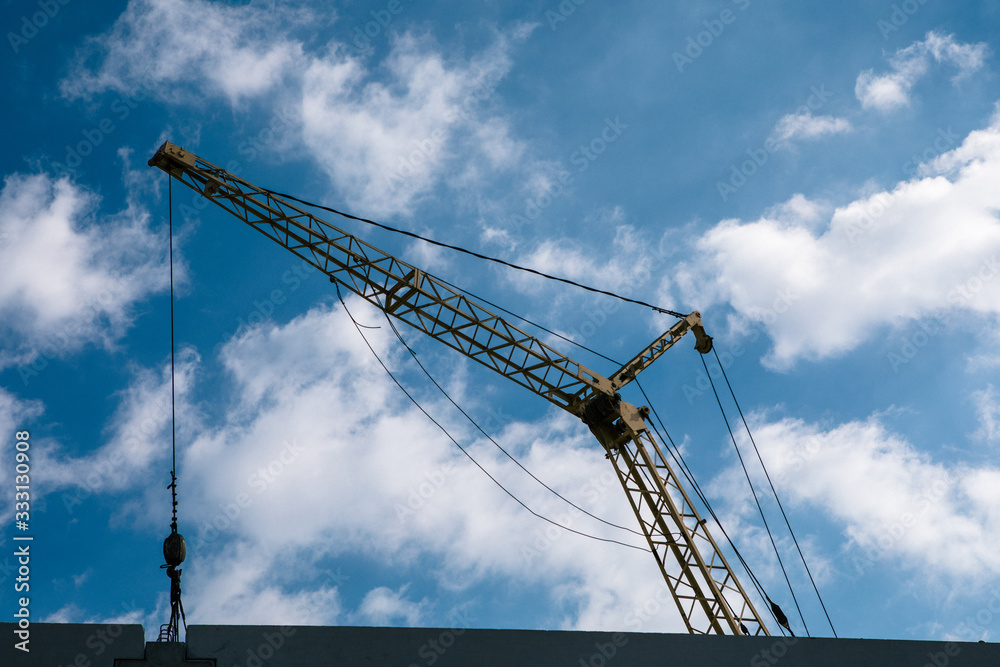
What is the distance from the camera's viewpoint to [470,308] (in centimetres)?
2792

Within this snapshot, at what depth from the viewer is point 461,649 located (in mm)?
13047

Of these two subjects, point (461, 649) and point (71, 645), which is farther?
point (461, 649)

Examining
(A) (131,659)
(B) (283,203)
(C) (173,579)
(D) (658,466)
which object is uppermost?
(B) (283,203)

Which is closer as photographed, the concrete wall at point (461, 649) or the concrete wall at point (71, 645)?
the concrete wall at point (71, 645)

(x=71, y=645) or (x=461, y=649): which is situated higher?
(x=71, y=645)

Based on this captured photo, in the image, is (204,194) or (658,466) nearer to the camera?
(204,194)

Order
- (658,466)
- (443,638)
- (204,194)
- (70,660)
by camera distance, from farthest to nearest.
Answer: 1. (658,466)
2. (204,194)
3. (443,638)
4. (70,660)

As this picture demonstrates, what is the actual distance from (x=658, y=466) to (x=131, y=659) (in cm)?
2106

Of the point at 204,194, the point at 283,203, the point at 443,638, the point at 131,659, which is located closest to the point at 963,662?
the point at 443,638

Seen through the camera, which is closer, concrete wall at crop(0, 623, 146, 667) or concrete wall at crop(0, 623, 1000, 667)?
concrete wall at crop(0, 623, 146, 667)

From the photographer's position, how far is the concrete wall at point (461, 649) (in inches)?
476

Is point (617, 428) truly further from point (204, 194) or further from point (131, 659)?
point (131, 659)

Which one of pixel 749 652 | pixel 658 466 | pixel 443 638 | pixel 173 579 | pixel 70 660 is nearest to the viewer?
pixel 70 660

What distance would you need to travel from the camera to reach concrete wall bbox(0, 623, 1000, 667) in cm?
1208
